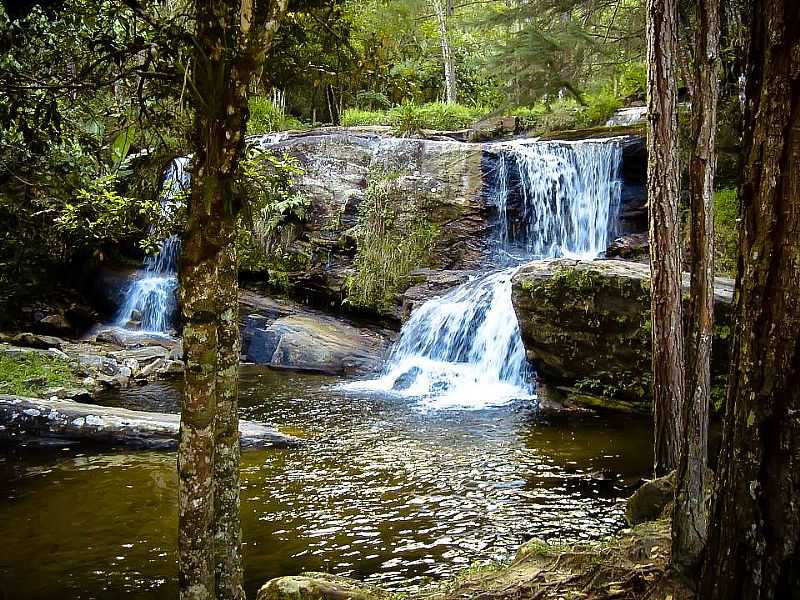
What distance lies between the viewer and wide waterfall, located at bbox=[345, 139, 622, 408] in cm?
1159

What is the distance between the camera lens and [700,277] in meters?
3.93

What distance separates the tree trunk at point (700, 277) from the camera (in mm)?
3793

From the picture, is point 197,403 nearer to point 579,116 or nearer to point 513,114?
point 579,116

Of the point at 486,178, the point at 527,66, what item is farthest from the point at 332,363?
the point at 527,66

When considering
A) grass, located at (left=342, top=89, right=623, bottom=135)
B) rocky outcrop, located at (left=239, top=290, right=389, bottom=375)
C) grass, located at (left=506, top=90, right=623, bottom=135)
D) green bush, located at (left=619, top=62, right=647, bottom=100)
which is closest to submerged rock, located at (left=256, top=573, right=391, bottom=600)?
rocky outcrop, located at (left=239, top=290, right=389, bottom=375)

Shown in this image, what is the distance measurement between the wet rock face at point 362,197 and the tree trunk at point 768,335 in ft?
41.9

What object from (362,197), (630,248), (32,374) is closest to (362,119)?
(362,197)

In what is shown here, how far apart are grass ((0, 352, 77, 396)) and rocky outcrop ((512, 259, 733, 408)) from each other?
6.92 meters

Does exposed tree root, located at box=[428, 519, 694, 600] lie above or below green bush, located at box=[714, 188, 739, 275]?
below

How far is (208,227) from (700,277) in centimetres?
264

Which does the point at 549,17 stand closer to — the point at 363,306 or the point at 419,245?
the point at 419,245

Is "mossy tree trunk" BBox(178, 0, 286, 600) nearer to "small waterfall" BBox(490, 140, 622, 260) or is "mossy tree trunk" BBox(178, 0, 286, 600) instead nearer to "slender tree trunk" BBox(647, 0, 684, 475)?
"slender tree trunk" BBox(647, 0, 684, 475)

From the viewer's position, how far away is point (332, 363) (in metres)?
13.3

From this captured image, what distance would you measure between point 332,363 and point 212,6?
Answer: 10.5 metres
